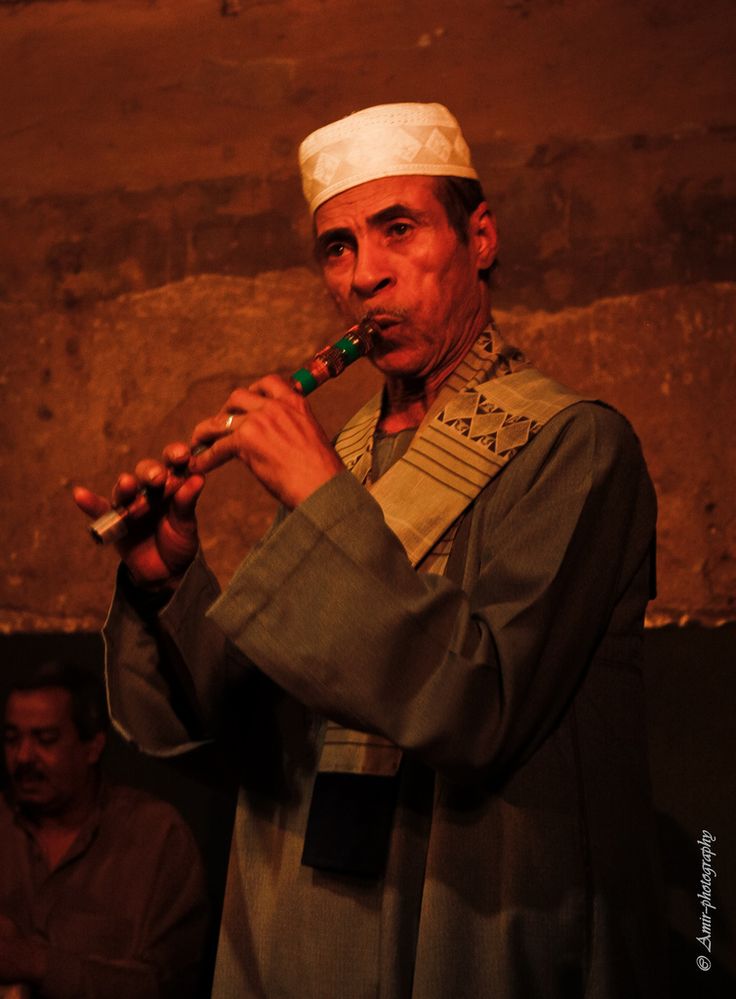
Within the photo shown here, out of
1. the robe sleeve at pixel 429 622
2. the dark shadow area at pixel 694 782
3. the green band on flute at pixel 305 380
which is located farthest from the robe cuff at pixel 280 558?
the dark shadow area at pixel 694 782

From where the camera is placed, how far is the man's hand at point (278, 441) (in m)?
1.46

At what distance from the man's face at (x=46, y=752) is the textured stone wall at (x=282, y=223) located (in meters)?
0.25

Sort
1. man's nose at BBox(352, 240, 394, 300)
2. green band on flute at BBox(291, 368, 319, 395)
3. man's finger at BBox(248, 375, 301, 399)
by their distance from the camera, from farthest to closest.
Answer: man's nose at BBox(352, 240, 394, 300), green band on flute at BBox(291, 368, 319, 395), man's finger at BBox(248, 375, 301, 399)

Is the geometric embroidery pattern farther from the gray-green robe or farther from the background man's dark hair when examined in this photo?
the background man's dark hair

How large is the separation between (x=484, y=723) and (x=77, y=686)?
8.37 feet

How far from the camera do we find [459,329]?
1.92 meters

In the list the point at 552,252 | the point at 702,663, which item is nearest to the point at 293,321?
the point at 552,252

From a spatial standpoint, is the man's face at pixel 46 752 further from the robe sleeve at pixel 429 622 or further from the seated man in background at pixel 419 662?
the robe sleeve at pixel 429 622

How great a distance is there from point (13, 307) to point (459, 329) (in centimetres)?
242

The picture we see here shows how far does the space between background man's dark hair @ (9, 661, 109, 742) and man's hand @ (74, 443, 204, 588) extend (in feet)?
6.65

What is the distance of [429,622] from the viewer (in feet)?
4.57

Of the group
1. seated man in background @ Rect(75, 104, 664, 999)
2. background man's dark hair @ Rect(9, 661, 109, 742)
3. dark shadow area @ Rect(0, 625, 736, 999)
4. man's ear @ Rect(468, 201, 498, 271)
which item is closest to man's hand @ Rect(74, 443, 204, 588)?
seated man in background @ Rect(75, 104, 664, 999)

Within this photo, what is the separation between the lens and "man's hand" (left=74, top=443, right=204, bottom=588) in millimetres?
1708

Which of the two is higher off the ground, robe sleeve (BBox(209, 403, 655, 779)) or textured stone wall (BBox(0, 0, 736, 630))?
textured stone wall (BBox(0, 0, 736, 630))
